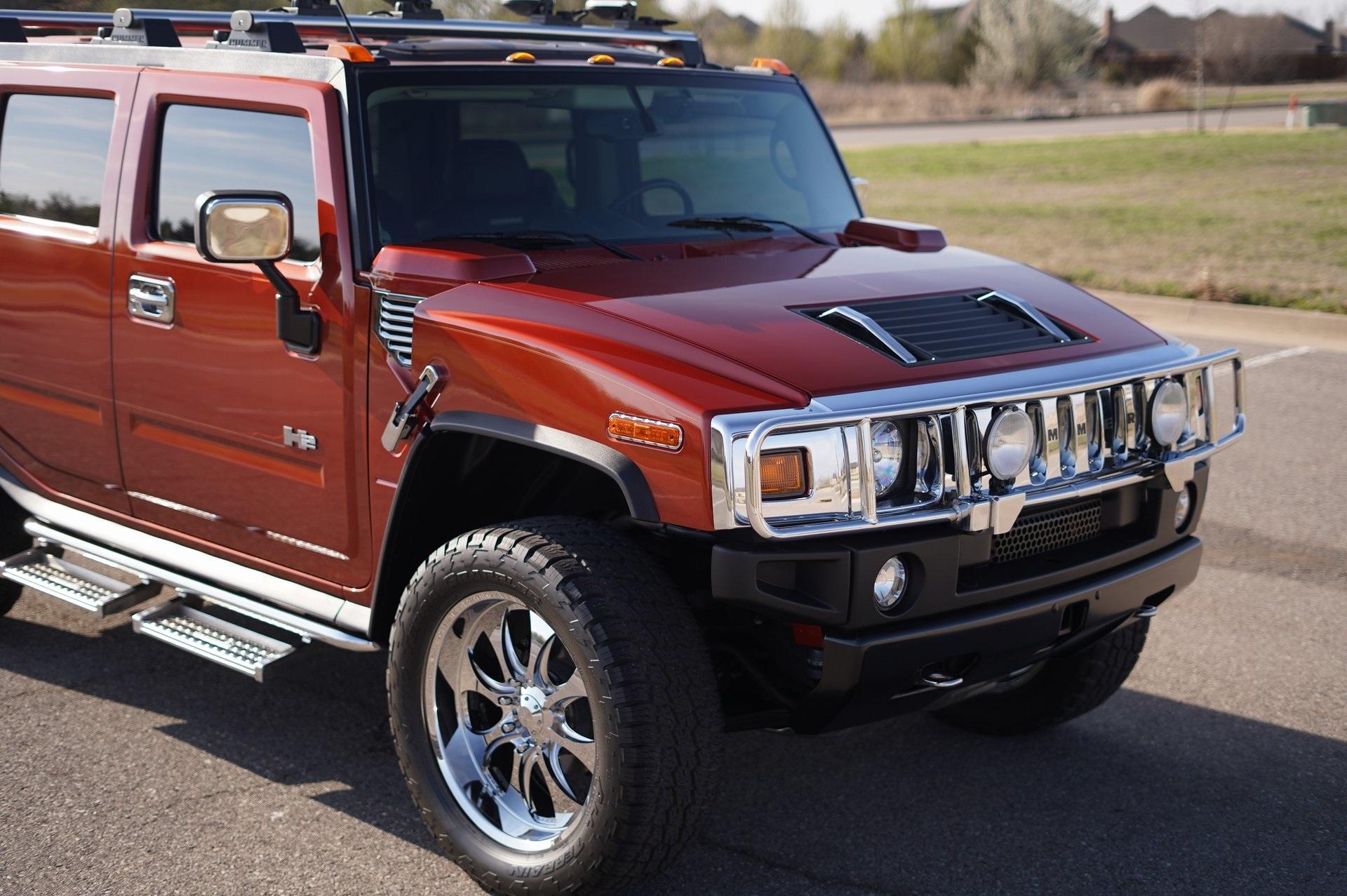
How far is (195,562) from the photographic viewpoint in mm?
4156

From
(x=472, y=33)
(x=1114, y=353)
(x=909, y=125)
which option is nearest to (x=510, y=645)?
(x=1114, y=353)

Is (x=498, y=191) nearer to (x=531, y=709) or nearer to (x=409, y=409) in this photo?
(x=409, y=409)

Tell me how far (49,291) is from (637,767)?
8.78 feet

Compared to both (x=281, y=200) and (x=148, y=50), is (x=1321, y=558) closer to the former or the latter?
(x=281, y=200)

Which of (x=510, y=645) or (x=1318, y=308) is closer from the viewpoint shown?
(x=510, y=645)

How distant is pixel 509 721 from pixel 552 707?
19 centimetres

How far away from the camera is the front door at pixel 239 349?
3.68 meters

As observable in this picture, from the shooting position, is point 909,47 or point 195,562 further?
point 909,47

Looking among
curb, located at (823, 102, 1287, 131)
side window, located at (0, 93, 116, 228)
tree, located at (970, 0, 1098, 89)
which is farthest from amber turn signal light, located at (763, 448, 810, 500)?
tree, located at (970, 0, 1098, 89)

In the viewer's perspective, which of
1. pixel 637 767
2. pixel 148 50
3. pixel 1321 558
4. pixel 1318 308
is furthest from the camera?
pixel 1318 308

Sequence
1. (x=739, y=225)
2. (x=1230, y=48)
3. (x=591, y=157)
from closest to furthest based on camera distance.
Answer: (x=591, y=157) < (x=739, y=225) < (x=1230, y=48)

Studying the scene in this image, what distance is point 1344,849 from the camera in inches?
140

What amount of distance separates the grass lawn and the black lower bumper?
597 centimetres

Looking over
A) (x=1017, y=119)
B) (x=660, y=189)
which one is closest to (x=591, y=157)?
(x=660, y=189)
